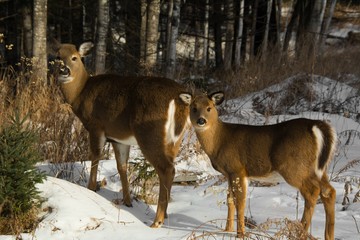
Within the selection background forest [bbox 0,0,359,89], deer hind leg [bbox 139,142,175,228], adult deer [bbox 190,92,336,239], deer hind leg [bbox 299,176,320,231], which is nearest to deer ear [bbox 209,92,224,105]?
adult deer [bbox 190,92,336,239]

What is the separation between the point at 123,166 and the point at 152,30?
7648 mm

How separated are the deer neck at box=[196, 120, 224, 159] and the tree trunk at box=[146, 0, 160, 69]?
7156 millimetres

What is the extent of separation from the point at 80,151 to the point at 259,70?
6.50 m

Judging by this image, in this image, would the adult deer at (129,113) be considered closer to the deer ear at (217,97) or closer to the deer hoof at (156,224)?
the deer hoof at (156,224)

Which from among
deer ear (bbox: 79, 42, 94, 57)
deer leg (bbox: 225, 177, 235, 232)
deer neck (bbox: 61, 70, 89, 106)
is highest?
deer ear (bbox: 79, 42, 94, 57)

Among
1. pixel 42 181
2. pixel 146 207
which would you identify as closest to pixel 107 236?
pixel 42 181

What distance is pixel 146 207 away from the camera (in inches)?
247

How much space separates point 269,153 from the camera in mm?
5148

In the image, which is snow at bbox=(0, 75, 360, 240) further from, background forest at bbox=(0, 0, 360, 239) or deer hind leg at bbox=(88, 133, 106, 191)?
deer hind leg at bbox=(88, 133, 106, 191)

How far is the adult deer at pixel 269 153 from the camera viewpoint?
16.3ft

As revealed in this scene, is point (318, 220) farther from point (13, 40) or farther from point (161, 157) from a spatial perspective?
point (13, 40)

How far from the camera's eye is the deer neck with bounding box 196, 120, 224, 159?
18.0 feet

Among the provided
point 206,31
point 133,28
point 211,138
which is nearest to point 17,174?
point 211,138

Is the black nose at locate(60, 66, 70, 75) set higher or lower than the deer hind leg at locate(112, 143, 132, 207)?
higher
